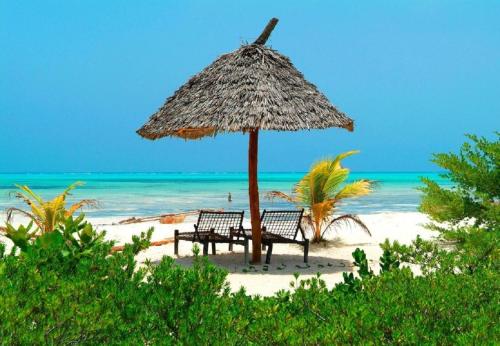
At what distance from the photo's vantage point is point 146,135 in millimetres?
9758

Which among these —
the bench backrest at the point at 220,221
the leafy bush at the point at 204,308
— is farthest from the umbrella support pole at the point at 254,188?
the leafy bush at the point at 204,308

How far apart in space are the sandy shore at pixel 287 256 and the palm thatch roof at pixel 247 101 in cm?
202

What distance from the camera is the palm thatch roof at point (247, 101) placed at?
8562 millimetres

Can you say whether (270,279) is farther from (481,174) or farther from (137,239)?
(137,239)

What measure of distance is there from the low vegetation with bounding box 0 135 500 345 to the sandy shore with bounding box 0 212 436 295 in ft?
8.13

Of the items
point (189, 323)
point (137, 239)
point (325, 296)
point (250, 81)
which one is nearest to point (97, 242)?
point (137, 239)

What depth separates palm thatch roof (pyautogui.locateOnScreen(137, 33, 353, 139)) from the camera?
28.1ft

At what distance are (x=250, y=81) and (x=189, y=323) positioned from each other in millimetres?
6642

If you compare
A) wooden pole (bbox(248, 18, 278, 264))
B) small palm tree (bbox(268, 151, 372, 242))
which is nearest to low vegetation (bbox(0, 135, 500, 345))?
wooden pole (bbox(248, 18, 278, 264))

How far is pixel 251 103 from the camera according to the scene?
28.3ft

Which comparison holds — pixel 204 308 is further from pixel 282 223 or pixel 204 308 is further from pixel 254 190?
pixel 282 223

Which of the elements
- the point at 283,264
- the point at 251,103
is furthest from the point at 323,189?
the point at 251,103

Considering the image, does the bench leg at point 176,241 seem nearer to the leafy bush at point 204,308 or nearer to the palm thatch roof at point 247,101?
the palm thatch roof at point 247,101

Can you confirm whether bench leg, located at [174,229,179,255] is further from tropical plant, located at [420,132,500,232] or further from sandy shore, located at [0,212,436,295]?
tropical plant, located at [420,132,500,232]
